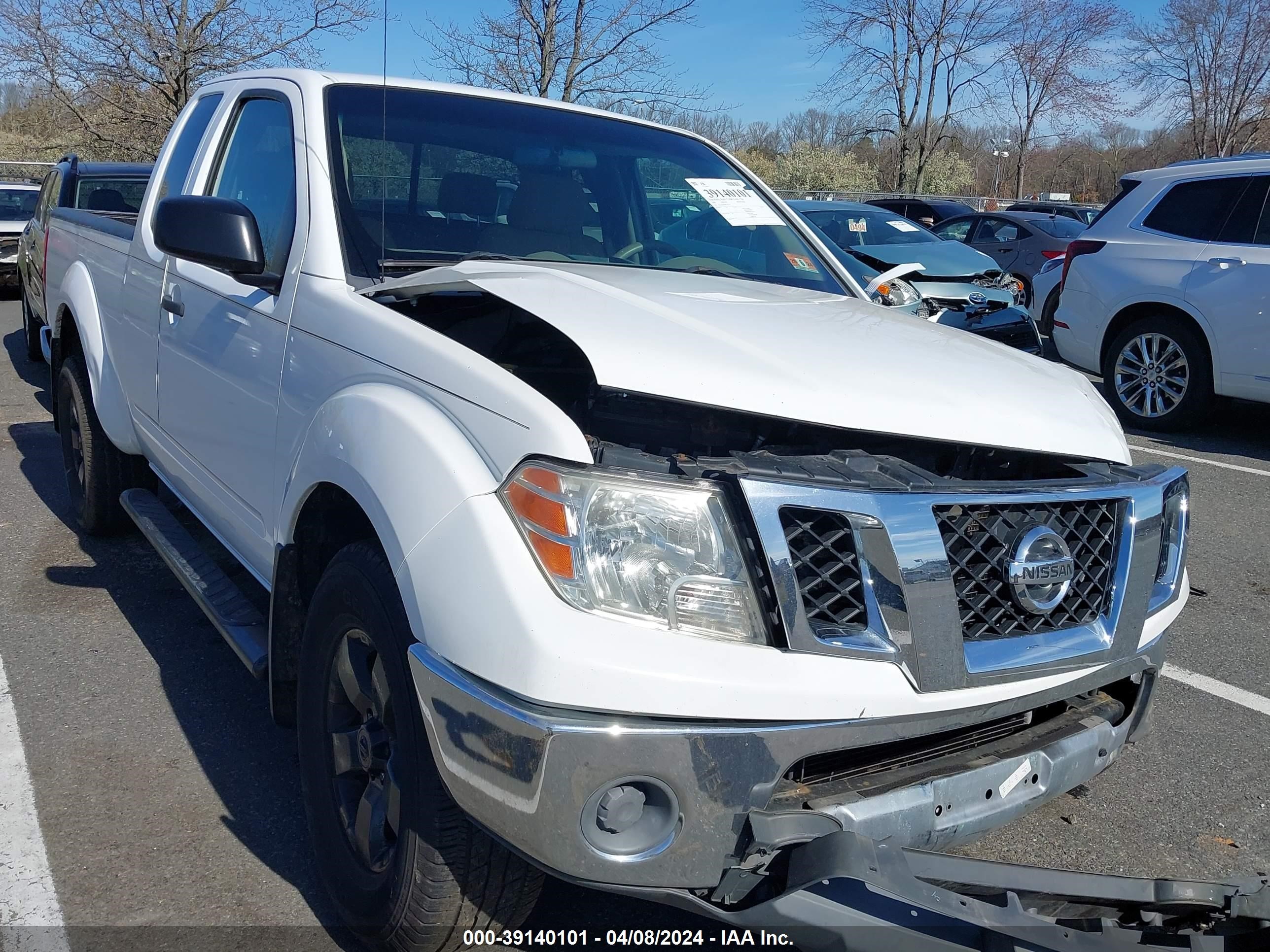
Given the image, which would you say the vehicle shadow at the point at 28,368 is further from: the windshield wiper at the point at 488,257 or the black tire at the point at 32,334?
the windshield wiper at the point at 488,257

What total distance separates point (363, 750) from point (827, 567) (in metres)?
1.09

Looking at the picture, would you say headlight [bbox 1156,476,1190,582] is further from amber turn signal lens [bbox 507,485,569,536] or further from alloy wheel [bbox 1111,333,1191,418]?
alloy wheel [bbox 1111,333,1191,418]

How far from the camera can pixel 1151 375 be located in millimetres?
8305

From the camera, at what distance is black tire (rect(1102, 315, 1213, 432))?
7.97m

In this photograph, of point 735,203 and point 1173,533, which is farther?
point 735,203

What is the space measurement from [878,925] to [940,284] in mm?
8263

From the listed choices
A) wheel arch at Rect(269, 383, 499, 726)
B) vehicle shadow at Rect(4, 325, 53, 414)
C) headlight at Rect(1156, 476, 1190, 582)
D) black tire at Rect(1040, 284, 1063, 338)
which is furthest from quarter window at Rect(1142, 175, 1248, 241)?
vehicle shadow at Rect(4, 325, 53, 414)

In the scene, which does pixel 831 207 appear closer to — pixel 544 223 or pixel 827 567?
pixel 544 223

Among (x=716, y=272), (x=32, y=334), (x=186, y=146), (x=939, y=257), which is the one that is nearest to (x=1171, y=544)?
(x=716, y=272)

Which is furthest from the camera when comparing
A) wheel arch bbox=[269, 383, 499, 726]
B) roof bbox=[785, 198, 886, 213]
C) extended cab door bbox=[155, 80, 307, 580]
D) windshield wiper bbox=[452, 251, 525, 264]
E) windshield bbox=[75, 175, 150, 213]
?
roof bbox=[785, 198, 886, 213]

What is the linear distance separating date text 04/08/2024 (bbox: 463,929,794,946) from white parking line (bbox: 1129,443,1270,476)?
18.2 ft

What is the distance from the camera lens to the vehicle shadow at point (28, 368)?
8.80 metres

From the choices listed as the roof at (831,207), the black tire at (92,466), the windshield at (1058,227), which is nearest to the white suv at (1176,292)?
the roof at (831,207)

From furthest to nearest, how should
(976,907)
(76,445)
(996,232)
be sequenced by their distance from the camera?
(996,232), (76,445), (976,907)
